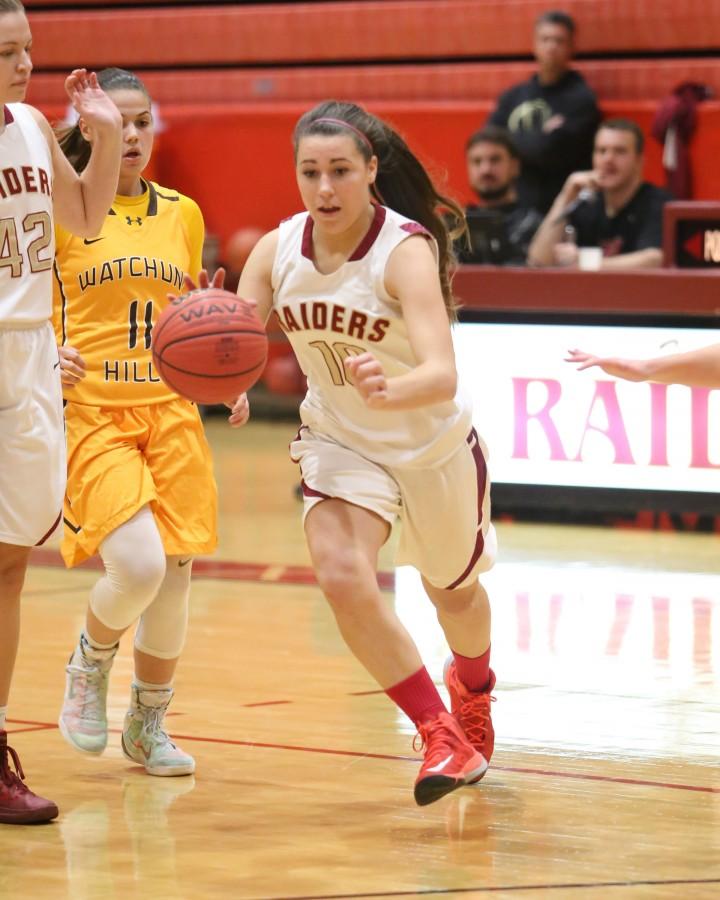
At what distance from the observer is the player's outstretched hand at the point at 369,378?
159 inches

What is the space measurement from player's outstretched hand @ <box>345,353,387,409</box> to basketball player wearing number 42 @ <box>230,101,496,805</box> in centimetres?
20

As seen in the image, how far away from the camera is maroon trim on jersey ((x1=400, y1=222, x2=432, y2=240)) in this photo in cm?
453

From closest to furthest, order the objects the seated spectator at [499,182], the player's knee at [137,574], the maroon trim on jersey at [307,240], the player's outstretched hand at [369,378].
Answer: the player's outstretched hand at [369,378]
the maroon trim on jersey at [307,240]
the player's knee at [137,574]
the seated spectator at [499,182]

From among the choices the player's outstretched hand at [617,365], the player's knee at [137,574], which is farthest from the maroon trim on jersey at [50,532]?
the player's outstretched hand at [617,365]

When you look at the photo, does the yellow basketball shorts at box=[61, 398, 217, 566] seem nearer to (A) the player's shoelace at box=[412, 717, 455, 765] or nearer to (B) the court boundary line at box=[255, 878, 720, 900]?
(A) the player's shoelace at box=[412, 717, 455, 765]

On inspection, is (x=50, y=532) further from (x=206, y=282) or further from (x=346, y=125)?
(x=346, y=125)

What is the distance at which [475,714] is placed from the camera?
483 cm

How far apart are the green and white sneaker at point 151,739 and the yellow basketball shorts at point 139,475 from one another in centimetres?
41

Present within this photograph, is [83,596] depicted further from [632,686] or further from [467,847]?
[467,847]

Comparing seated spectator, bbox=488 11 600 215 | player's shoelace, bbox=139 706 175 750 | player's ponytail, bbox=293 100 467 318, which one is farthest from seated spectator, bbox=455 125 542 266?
player's shoelace, bbox=139 706 175 750

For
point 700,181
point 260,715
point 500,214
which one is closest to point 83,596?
point 260,715

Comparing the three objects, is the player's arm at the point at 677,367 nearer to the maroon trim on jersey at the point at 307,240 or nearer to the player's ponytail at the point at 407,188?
the player's ponytail at the point at 407,188

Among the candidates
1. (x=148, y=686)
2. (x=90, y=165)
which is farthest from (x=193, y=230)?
(x=148, y=686)

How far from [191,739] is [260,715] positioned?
13.9 inches
